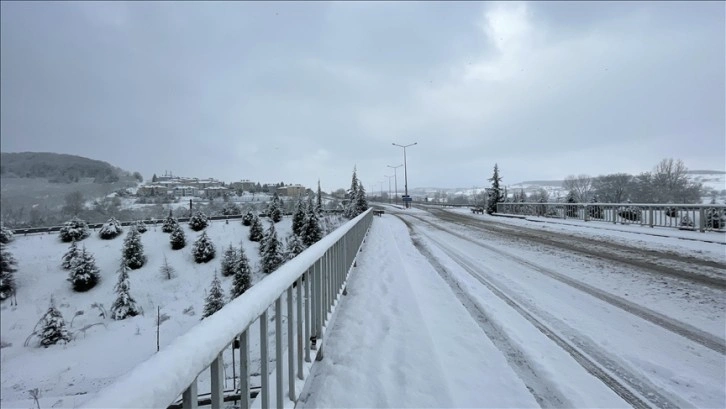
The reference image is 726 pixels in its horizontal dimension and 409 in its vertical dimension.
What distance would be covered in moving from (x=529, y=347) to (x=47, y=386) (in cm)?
2023

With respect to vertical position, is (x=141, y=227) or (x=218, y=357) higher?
(x=218, y=357)

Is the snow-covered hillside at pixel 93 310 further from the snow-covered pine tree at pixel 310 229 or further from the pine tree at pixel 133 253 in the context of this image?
the snow-covered pine tree at pixel 310 229

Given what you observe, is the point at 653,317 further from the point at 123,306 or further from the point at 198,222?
the point at 198,222

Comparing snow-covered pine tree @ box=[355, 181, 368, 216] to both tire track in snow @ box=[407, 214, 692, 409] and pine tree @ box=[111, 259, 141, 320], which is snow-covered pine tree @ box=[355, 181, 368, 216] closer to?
pine tree @ box=[111, 259, 141, 320]

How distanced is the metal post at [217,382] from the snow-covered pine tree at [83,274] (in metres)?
33.9

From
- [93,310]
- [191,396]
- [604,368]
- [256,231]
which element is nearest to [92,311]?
[93,310]

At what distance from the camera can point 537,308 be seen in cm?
412

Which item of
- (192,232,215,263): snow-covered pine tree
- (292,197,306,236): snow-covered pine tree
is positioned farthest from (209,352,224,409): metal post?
(192,232,215,263): snow-covered pine tree

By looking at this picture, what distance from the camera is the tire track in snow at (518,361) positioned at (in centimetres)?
233

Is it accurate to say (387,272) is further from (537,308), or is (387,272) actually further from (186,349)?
(186,349)

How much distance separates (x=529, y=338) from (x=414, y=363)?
4.37 feet

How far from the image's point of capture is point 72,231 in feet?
114

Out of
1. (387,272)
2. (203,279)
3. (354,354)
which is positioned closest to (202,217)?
(203,279)

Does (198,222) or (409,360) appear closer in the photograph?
(409,360)
